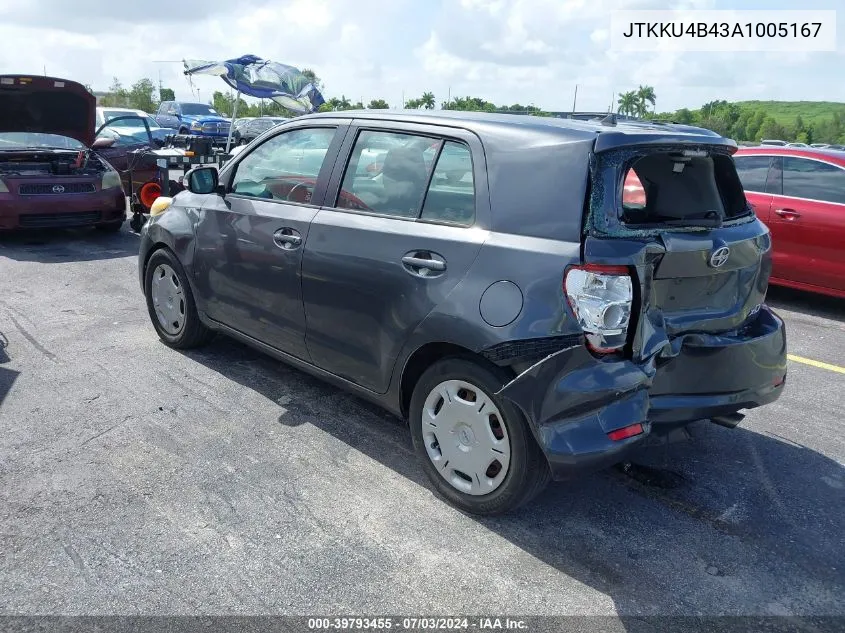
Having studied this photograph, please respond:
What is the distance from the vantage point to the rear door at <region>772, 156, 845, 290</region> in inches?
261

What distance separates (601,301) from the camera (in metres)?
2.67

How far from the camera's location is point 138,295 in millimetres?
6766

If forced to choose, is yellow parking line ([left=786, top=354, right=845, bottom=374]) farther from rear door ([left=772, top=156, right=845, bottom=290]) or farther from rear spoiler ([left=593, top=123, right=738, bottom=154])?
rear spoiler ([left=593, top=123, right=738, bottom=154])

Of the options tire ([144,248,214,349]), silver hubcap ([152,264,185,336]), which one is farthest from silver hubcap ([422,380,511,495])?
silver hubcap ([152,264,185,336])

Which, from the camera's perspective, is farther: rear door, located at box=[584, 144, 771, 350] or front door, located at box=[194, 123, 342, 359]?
front door, located at box=[194, 123, 342, 359]

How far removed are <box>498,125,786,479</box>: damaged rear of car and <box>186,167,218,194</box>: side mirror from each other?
2616mm

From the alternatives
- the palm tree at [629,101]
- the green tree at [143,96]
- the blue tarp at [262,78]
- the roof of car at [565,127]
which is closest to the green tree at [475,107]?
the roof of car at [565,127]

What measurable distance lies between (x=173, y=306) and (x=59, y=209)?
4876 millimetres

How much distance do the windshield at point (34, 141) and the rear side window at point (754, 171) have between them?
864 cm

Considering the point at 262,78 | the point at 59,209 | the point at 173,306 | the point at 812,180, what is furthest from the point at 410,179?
the point at 262,78

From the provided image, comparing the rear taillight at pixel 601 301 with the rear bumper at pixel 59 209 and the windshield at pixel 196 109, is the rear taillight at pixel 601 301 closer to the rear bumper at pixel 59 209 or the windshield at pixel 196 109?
the rear bumper at pixel 59 209

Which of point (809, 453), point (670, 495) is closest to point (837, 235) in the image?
point (809, 453)

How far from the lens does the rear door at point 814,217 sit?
6.62 m

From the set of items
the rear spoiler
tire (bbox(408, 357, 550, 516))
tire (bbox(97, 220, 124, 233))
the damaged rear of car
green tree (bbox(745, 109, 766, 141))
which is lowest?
green tree (bbox(745, 109, 766, 141))
